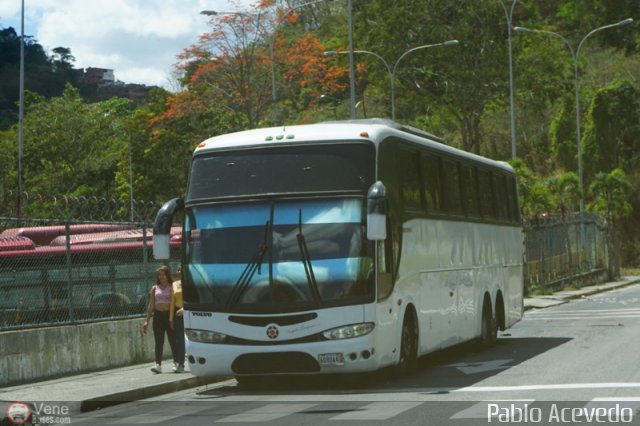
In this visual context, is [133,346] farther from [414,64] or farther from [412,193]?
[414,64]

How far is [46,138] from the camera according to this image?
2694 inches

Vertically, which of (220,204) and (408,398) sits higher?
(220,204)

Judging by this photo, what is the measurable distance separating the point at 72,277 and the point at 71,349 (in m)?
1.23

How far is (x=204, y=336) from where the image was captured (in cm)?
1688

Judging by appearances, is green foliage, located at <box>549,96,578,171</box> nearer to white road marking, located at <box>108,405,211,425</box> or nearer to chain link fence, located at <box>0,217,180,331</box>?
chain link fence, located at <box>0,217,180,331</box>

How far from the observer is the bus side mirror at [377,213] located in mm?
16141

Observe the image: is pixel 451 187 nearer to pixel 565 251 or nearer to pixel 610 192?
pixel 565 251

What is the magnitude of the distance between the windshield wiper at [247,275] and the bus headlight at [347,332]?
1.16 metres

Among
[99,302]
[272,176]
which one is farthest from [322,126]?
[99,302]

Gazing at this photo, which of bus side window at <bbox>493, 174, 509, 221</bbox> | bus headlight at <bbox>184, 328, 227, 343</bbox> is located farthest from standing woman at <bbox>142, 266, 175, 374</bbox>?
bus side window at <bbox>493, 174, 509, 221</bbox>

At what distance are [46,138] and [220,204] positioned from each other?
53096 mm

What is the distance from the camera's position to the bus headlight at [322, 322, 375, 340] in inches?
645

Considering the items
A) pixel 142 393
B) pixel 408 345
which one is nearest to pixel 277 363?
pixel 142 393

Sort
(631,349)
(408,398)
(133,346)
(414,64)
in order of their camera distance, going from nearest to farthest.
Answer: (408,398), (631,349), (133,346), (414,64)
